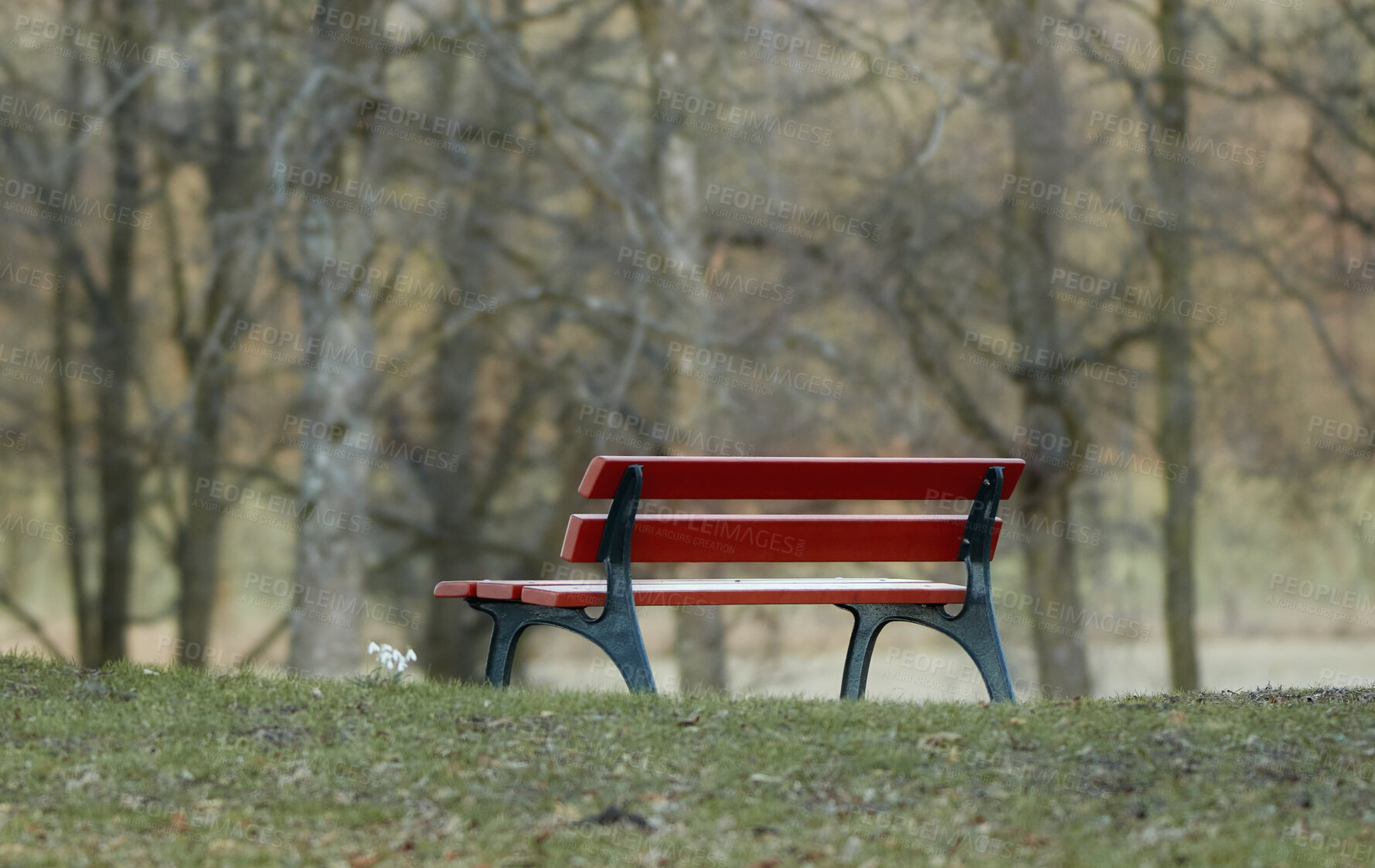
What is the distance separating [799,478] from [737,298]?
888 cm

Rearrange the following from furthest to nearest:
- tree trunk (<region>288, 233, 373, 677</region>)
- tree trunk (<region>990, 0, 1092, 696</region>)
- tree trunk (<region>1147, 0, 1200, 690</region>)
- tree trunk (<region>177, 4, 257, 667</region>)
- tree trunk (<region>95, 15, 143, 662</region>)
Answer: tree trunk (<region>95, 15, 143, 662</region>)
tree trunk (<region>177, 4, 257, 667</region>)
tree trunk (<region>1147, 0, 1200, 690</region>)
tree trunk (<region>990, 0, 1092, 696</region>)
tree trunk (<region>288, 233, 373, 677</region>)

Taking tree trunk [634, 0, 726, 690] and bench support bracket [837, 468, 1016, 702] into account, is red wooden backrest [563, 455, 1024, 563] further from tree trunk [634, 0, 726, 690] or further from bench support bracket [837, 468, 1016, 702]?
tree trunk [634, 0, 726, 690]

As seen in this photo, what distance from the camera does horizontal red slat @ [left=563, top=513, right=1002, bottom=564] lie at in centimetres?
532

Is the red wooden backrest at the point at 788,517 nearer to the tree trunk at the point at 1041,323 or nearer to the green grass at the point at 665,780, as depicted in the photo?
the green grass at the point at 665,780

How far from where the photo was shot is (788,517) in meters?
5.65

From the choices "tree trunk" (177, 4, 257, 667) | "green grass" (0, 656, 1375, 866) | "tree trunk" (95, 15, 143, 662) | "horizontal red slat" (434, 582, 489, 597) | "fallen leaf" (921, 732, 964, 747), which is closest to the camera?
"green grass" (0, 656, 1375, 866)

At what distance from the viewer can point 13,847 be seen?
3.63 meters

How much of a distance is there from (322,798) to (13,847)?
758mm

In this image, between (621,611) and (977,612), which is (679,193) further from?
(621,611)

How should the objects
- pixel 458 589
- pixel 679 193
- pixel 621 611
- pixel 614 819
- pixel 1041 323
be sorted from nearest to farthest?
pixel 614 819
pixel 621 611
pixel 458 589
pixel 679 193
pixel 1041 323

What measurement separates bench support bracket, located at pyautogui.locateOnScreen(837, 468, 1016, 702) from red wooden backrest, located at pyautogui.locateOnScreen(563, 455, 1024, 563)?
0.08 m

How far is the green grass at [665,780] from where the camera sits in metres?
3.62

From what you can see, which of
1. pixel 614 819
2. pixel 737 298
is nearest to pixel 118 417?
pixel 737 298

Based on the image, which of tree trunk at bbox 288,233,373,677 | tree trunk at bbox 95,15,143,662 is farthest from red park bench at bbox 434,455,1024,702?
tree trunk at bbox 95,15,143,662
